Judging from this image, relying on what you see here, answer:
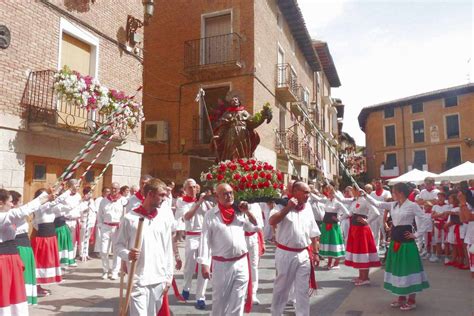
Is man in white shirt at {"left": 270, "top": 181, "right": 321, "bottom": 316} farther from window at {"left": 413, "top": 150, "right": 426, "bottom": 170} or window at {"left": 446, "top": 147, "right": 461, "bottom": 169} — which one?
window at {"left": 413, "top": 150, "right": 426, "bottom": 170}

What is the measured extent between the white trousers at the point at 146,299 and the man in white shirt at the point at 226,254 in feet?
2.19

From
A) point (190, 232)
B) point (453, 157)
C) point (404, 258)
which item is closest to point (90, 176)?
point (190, 232)

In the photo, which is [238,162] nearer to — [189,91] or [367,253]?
[367,253]

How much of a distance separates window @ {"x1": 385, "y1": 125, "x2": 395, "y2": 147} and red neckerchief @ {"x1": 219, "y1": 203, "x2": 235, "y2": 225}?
3886 cm

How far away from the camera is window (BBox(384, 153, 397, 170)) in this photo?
4012 centimetres

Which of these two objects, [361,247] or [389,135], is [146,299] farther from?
[389,135]

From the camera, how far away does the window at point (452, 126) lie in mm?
35406

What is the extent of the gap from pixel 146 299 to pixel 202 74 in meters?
14.1

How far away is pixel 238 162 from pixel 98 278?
16.4ft

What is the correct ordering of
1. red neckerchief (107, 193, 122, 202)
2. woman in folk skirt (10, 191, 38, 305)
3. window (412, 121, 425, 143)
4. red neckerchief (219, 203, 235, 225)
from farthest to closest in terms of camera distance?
window (412, 121, 425, 143), red neckerchief (107, 193, 122, 202), woman in folk skirt (10, 191, 38, 305), red neckerchief (219, 203, 235, 225)

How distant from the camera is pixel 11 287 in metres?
4.91

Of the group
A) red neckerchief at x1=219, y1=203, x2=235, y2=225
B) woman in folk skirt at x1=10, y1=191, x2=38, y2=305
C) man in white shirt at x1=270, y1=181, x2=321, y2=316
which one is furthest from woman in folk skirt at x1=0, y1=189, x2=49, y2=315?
man in white shirt at x1=270, y1=181, x2=321, y2=316

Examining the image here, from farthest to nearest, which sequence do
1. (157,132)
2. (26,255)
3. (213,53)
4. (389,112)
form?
(389,112), (157,132), (213,53), (26,255)

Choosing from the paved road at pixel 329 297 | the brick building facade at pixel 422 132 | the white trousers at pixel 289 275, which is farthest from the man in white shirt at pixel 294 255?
the brick building facade at pixel 422 132
